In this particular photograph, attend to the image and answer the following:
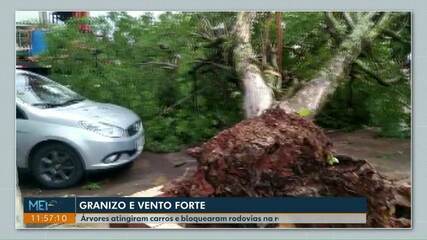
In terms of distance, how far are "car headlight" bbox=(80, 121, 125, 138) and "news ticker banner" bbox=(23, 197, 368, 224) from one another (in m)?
0.59

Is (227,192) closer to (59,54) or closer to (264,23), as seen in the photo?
(264,23)

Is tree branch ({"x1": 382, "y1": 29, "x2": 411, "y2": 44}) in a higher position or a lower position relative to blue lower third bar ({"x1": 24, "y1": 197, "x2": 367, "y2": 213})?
higher

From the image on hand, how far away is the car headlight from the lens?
569 centimetres

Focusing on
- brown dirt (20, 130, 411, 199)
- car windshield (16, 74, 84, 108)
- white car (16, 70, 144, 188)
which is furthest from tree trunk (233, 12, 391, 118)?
car windshield (16, 74, 84, 108)

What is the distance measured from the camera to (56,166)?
5.71 m

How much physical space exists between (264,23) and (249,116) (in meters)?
0.88

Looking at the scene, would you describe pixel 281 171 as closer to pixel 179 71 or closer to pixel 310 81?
pixel 310 81

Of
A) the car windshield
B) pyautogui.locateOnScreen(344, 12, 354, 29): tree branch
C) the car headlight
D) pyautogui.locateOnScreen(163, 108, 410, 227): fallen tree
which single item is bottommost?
pyautogui.locateOnScreen(163, 108, 410, 227): fallen tree

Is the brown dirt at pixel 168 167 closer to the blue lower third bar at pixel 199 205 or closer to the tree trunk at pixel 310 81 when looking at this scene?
the blue lower third bar at pixel 199 205

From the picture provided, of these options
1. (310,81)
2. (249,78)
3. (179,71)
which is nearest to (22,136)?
(179,71)

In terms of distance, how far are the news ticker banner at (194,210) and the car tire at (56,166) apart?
0.16 meters

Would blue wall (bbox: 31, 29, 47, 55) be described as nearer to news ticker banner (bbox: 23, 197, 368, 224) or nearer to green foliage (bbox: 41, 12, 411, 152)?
green foliage (bbox: 41, 12, 411, 152)

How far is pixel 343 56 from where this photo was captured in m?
5.88

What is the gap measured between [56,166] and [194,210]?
1.34m
